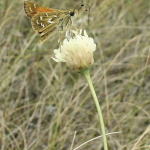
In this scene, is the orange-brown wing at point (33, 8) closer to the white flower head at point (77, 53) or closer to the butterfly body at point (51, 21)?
the butterfly body at point (51, 21)

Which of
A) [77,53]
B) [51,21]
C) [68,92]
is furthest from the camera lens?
[68,92]

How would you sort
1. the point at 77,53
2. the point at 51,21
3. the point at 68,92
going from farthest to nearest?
1. the point at 68,92
2. the point at 51,21
3. the point at 77,53

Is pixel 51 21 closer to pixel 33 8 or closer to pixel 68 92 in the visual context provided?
pixel 33 8

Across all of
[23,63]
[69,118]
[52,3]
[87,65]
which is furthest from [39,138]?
[52,3]

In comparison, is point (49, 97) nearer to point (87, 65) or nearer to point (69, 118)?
point (69, 118)

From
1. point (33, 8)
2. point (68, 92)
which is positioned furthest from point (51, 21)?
point (68, 92)

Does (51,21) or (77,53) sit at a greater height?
(51,21)
